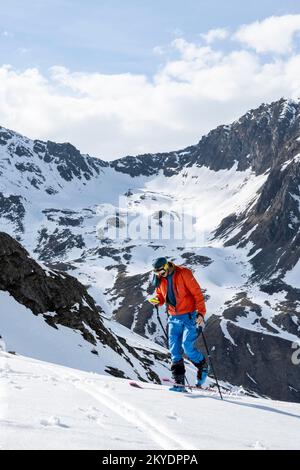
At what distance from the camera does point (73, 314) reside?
132ft

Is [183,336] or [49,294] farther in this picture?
[49,294]

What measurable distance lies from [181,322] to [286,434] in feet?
15.7

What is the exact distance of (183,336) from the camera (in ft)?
41.3

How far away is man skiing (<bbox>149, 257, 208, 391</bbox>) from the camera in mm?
12328

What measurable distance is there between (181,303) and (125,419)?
4804 mm

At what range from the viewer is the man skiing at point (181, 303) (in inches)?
485

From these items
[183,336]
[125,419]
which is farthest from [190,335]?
[125,419]

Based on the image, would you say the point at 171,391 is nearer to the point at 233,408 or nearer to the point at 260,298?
the point at 233,408

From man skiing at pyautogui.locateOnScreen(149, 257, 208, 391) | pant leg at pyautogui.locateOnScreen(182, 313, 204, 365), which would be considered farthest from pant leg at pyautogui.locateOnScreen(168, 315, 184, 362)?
pant leg at pyautogui.locateOnScreen(182, 313, 204, 365)

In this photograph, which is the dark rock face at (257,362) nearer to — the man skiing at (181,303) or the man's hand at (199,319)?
the man skiing at (181,303)

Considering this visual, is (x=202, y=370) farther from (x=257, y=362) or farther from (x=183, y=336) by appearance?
(x=257, y=362)

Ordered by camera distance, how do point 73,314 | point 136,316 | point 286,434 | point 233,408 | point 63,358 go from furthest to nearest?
point 136,316
point 73,314
point 63,358
point 233,408
point 286,434
